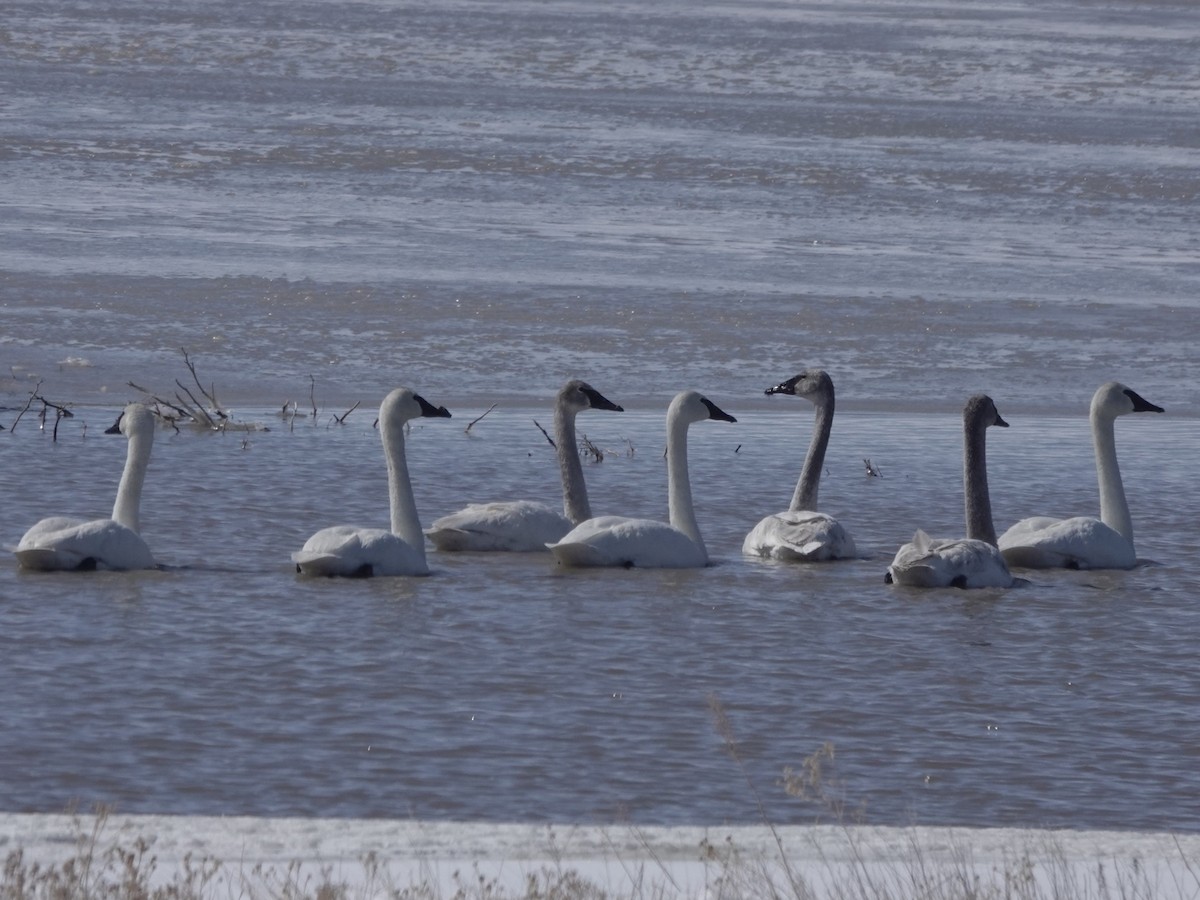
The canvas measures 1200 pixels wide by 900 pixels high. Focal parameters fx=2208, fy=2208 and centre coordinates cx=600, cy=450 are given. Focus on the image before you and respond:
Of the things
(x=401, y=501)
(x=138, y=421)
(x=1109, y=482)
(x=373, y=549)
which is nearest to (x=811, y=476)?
(x=1109, y=482)

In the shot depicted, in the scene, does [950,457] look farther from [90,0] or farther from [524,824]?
[90,0]

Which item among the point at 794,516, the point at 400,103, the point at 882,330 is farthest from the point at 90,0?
the point at 794,516

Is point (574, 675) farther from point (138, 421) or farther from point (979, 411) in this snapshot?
point (979, 411)

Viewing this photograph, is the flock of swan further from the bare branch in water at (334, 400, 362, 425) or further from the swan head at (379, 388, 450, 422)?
the bare branch in water at (334, 400, 362, 425)

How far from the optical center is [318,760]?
17.9 feet

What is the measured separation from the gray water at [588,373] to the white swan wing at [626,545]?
167 millimetres

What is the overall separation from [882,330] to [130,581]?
25.9 ft

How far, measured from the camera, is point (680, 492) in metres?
8.73

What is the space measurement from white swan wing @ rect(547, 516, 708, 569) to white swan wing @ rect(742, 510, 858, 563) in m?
0.36

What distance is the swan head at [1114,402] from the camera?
31.0ft

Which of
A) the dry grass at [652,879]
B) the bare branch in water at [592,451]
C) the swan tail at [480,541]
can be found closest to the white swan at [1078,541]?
the swan tail at [480,541]

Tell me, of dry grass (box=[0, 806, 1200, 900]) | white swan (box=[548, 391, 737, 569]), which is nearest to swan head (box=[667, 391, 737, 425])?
white swan (box=[548, 391, 737, 569])

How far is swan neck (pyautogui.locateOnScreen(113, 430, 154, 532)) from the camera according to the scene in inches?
325

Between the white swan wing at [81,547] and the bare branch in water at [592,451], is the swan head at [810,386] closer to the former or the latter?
the bare branch in water at [592,451]
